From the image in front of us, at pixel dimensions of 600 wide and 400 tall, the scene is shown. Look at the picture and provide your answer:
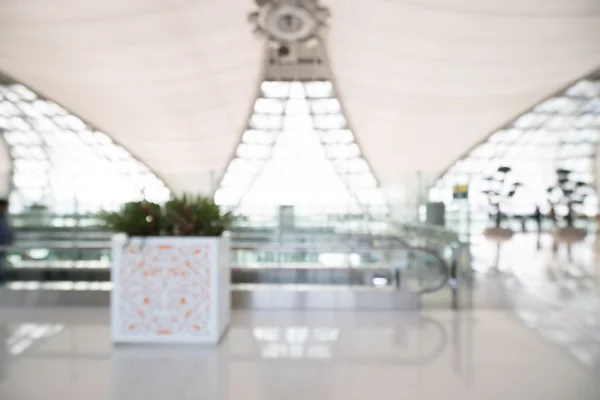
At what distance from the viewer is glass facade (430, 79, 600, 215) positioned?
42.5m

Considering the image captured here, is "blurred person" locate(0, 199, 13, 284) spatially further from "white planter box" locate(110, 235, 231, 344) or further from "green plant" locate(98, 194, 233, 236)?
"white planter box" locate(110, 235, 231, 344)

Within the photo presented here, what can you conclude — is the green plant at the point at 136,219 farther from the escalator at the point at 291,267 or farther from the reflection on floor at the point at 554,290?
Result: the reflection on floor at the point at 554,290

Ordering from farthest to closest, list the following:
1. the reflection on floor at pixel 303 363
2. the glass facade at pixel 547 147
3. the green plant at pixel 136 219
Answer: the glass facade at pixel 547 147, the green plant at pixel 136 219, the reflection on floor at pixel 303 363

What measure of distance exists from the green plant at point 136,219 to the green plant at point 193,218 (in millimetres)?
127

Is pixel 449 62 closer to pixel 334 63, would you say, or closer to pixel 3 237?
pixel 334 63

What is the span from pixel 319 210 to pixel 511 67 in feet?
50.3

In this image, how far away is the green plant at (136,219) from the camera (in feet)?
21.8

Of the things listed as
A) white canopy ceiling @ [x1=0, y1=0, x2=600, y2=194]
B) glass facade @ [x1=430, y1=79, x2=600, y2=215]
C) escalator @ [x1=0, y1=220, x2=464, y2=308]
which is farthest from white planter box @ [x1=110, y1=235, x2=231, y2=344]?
glass facade @ [x1=430, y1=79, x2=600, y2=215]

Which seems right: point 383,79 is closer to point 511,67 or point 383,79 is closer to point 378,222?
point 511,67

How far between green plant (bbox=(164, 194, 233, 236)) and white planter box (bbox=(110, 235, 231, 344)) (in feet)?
0.84

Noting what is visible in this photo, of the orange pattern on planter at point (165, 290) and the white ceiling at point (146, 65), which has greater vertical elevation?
the white ceiling at point (146, 65)

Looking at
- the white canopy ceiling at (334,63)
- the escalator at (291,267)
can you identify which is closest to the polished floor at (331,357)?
the escalator at (291,267)

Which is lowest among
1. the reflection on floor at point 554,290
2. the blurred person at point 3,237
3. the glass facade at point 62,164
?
the reflection on floor at point 554,290

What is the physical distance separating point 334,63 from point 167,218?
25.1 meters
